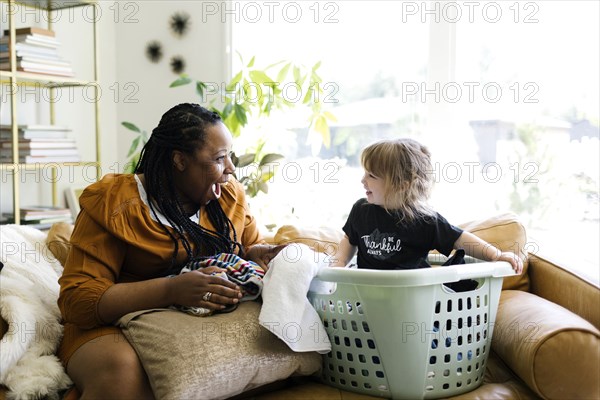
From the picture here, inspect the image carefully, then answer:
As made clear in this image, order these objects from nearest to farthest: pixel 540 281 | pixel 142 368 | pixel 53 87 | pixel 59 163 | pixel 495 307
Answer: pixel 142 368
pixel 495 307
pixel 540 281
pixel 59 163
pixel 53 87

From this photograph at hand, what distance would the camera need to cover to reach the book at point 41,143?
10.4 ft

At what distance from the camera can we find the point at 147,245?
6.11 feet

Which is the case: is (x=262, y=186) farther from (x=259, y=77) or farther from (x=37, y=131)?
(x=37, y=131)

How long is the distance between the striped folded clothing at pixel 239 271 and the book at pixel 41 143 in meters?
1.68

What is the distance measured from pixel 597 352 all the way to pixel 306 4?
2.49 meters

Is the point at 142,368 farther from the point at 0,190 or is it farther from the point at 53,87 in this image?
the point at 53,87

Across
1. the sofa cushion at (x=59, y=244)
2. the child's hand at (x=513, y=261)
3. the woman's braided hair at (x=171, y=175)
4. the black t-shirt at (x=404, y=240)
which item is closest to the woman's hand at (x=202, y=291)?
the woman's braided hair at (x=171, y=175)

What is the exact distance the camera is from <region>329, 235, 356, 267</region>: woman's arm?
2.24 meters

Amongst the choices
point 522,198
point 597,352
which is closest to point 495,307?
point 597,352

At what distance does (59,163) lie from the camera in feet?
10.9

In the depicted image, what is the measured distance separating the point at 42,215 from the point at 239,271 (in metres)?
1.78

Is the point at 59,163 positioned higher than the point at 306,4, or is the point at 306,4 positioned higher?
the point at 306,4

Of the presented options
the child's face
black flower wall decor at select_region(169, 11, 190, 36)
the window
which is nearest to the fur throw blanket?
the child's face

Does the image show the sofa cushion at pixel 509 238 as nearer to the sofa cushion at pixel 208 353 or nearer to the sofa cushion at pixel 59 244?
the sofa cushion at pixel 208 353
